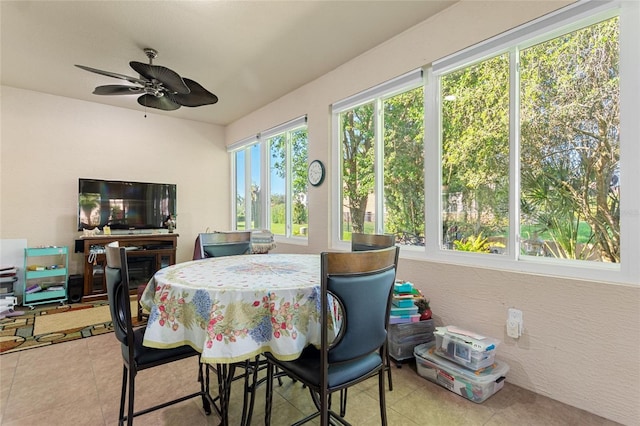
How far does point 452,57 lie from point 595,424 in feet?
8.45

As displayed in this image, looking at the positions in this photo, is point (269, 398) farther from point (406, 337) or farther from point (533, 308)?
point (533, 308)

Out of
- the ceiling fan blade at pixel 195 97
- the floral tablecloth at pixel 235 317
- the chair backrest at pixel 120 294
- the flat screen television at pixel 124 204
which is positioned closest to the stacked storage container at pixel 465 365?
the floral tablecloth at pixel 235 317

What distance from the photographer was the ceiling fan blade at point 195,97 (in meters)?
2.73

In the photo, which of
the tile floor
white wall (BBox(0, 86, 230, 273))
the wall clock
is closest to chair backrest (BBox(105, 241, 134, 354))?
the tile floor

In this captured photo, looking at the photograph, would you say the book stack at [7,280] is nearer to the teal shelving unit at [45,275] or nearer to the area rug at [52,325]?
the teal shelving unit at [45,275]

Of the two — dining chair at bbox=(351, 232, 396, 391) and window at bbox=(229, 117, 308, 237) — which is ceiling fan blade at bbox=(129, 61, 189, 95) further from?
dining chair at bbox=(351, 232, 396, 391)

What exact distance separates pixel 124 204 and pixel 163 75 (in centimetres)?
306

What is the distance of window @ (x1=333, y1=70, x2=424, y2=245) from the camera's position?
2.86 m

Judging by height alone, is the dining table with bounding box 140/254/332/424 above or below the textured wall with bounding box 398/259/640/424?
above

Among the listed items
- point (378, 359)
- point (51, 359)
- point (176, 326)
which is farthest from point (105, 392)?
point (378, 359)

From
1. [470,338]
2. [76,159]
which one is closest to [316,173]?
[470,338]

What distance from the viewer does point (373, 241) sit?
2.33 m

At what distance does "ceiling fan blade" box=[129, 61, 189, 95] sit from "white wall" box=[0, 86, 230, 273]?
2.83 metres

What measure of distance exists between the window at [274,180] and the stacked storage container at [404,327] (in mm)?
2026
